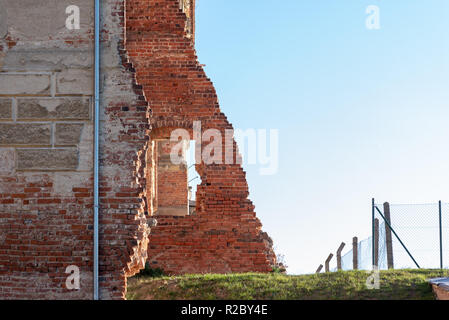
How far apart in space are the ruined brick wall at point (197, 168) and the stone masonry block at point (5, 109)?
5625mm

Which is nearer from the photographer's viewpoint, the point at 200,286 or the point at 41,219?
the point at 41,219

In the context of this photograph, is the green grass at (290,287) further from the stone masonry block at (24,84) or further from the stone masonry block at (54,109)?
the stone masonry block at (24,84)

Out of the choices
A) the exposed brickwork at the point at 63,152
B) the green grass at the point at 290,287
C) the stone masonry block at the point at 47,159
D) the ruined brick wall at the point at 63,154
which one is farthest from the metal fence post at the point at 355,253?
the stone masonry block at the point at 47,159

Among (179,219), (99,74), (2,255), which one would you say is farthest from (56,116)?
(179,219)

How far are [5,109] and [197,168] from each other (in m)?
5.91

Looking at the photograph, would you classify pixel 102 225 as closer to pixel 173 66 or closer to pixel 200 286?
pixel 200 286

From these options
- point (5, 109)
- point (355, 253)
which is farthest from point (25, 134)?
point (355, 253)

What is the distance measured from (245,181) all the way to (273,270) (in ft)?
6.26

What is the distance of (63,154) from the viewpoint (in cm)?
720

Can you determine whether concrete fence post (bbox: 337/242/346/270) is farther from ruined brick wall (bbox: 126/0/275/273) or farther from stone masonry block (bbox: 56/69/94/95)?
stone masonry block (bbox: 56/69/94/95)

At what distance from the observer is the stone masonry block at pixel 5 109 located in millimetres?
7293

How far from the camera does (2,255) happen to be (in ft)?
23.7

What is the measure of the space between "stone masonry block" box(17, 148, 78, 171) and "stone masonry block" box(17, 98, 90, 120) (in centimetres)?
40

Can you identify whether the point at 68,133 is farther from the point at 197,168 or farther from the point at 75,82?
the point at 197,168
